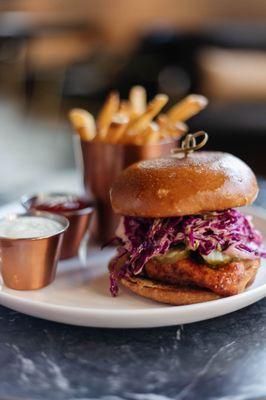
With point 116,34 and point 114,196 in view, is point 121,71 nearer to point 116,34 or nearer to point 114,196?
point 116,34

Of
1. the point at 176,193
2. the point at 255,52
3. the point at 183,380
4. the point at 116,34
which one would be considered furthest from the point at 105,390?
the point at 116,34

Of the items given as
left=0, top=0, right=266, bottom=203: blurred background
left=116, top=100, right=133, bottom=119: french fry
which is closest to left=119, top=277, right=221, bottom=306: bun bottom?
left=116, top=100, right=133, bottom=119: french fry

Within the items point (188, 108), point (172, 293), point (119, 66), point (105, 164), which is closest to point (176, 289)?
point (172, 293)

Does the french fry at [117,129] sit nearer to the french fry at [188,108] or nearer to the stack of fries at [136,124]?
the stack of fries at [136,124]

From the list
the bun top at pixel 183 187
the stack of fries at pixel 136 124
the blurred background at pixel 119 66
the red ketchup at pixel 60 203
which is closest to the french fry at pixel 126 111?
the stack of fries at pixel 136 124

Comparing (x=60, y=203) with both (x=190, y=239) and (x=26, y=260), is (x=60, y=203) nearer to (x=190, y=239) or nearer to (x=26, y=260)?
(x=26, y=260)

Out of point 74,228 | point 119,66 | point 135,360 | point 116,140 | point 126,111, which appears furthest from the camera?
point 119,66
